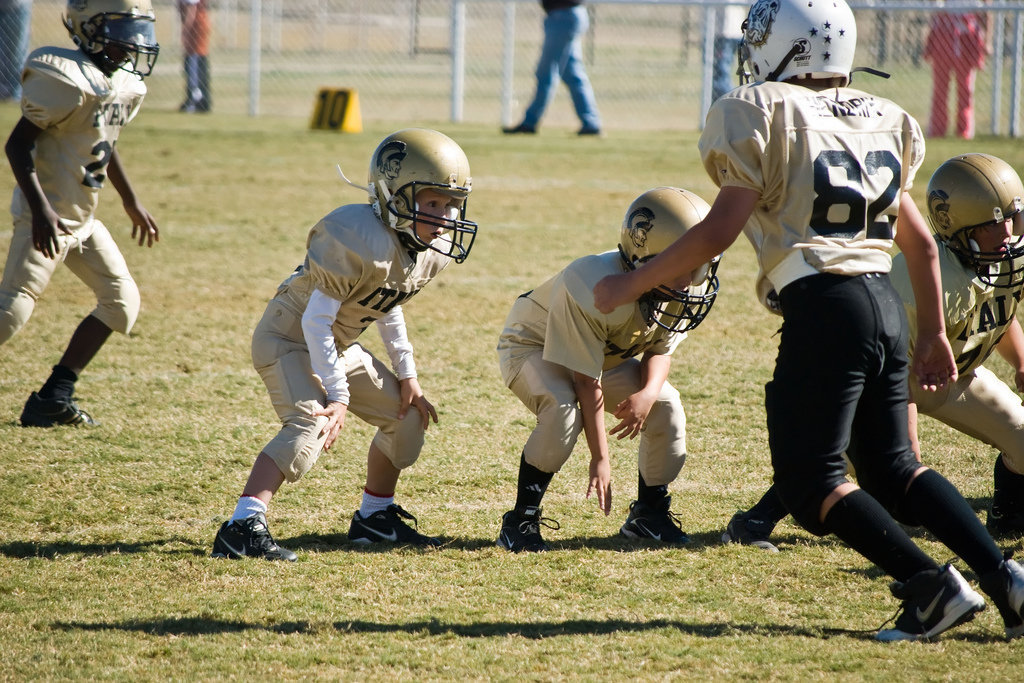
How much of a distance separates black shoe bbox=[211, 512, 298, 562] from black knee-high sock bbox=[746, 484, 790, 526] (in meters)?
1.42

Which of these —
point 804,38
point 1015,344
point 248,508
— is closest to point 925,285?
point 804,38

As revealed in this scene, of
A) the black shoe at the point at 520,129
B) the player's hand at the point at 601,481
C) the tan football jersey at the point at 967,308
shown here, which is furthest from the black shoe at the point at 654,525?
the black shoe at the point at 520,129

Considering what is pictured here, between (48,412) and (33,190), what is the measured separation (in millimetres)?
881

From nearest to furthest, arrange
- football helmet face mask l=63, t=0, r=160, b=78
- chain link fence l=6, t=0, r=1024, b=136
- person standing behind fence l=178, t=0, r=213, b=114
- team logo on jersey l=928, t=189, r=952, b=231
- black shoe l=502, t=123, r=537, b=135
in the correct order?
team logo on jersey l=928, t=189, r=952, b=231 < football helmet face mask l=63, t=0, r=160, b=78 < black shoe l=502, t=123, r=537, b=135 < chain link fence l=6, t=0, r=1024, b=136 < person standing behind fence l=178, t=0, r=213, b=114

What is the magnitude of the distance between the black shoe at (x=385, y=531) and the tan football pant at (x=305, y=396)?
167 mm

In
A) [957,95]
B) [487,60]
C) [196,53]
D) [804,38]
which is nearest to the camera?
[804,38]

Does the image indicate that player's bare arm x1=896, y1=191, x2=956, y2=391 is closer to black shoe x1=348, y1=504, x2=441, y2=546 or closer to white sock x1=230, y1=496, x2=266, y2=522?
black shoe x1=348, y1=504, x2=441, y2=546

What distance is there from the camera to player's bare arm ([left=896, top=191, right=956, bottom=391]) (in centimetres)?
290

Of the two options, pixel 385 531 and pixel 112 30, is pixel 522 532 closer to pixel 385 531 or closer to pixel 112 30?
pixel 385 531

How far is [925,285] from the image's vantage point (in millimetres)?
2914

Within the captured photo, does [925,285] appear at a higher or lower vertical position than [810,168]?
lower

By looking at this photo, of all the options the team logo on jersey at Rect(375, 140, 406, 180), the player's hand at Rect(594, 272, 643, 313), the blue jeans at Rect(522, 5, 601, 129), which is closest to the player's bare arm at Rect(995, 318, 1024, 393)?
the player's hand at Rect(594, 272, 643, 313)

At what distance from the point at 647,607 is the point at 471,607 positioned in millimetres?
471

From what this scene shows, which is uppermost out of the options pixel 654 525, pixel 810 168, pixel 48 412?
pixel 810 168
